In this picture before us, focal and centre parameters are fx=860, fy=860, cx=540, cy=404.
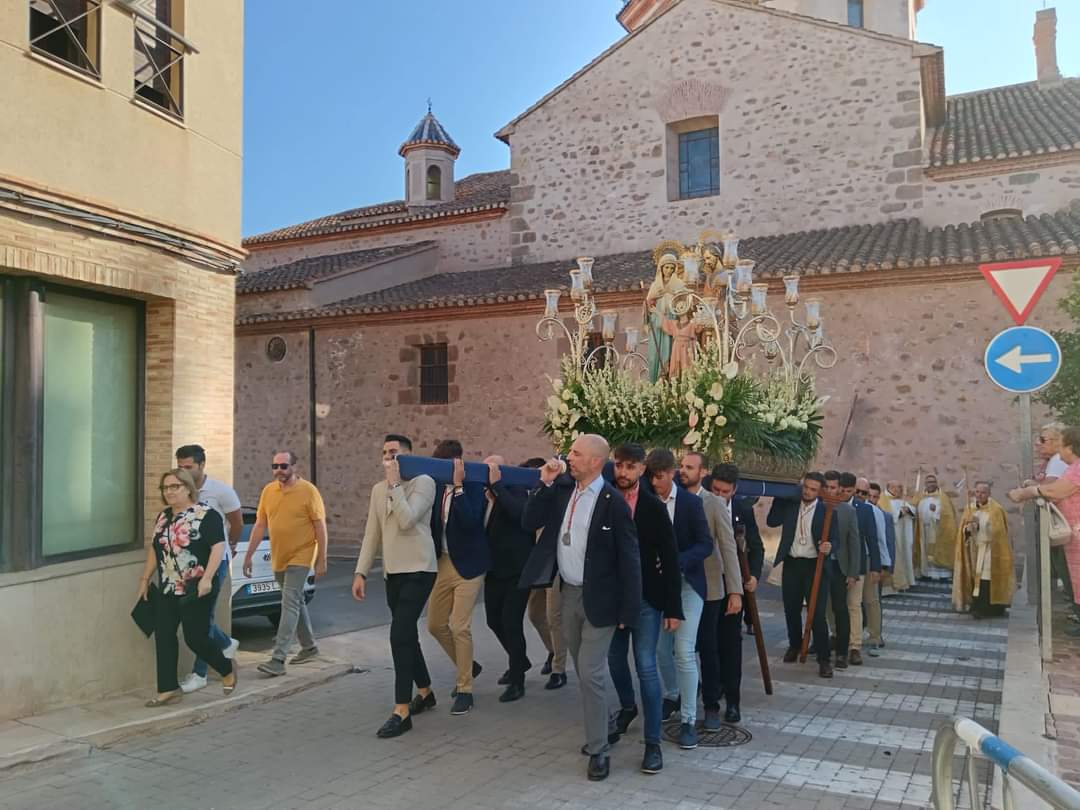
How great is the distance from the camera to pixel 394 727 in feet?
18.0

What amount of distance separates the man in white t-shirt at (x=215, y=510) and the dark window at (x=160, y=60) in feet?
9.32

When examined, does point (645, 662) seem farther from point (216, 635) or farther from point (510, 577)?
point (216, 635)

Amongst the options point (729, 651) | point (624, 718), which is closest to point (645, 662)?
point (624, 718)

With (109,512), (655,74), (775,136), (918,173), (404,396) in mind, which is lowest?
(109,512)

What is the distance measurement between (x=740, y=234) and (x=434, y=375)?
707 centimetres

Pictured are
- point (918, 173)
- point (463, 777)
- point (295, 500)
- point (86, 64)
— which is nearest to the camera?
point (463, 777)

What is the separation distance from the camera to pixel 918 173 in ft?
54.4

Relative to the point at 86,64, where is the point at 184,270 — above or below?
below

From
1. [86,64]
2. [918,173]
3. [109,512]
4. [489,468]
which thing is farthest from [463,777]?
[918,173]

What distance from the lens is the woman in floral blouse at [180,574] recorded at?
600 centimetres

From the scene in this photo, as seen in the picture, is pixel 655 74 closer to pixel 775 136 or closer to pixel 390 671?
pixel 775 136

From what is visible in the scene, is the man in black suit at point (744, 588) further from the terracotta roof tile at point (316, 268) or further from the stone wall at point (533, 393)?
the terracotta roof tile at point (316, 268)

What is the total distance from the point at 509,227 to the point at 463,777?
17406 mm

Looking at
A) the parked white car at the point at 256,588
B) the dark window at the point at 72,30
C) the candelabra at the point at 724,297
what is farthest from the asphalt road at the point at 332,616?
the dark window at the point at 72,30
